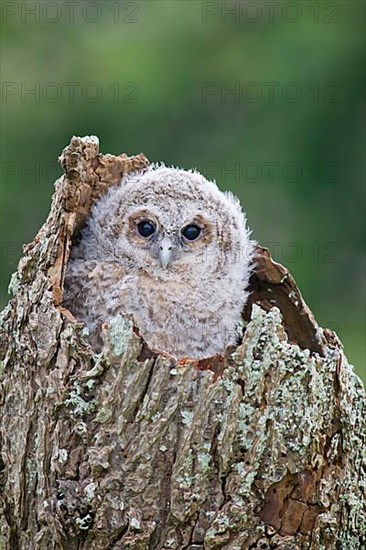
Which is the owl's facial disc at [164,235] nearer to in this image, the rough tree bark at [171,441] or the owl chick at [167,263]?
the owl chick at [167,263]

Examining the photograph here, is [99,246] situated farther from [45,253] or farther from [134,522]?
[134,522]

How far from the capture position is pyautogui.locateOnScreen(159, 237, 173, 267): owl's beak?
4098 millimetres

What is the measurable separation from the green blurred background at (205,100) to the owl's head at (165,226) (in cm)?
313

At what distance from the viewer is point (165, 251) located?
4.11 meters

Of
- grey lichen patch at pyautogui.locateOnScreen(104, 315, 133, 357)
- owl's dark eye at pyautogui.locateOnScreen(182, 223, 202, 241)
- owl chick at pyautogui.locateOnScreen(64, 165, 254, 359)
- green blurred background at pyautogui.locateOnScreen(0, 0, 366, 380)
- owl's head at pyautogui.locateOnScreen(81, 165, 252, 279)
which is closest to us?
grey lichen patch at pyautogui.locateOnScreen(104, 315, 133, 357)

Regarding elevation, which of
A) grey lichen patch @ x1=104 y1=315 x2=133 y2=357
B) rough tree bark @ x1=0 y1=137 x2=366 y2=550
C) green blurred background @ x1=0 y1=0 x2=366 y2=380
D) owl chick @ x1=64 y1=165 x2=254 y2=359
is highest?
green blurred background @ x1=0 y1=0 x2=366 y2=380

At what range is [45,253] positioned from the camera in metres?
3.50

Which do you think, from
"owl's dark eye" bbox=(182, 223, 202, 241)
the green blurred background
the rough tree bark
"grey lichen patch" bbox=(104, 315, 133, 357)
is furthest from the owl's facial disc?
the green blurred background

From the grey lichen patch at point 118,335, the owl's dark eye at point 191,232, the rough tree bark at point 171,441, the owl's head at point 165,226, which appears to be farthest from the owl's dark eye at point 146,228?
the grey lichen patch at point 118,335

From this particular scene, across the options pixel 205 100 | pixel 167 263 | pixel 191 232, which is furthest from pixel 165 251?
pixel 205 100

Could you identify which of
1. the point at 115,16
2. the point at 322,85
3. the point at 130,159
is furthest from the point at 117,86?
the point at 130,159

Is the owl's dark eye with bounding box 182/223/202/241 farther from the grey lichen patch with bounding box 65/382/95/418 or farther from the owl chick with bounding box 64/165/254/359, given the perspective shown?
the grey lichen patch with bounding box 65/382/95/418

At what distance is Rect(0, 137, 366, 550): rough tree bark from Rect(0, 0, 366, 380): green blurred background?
4029 millimetres

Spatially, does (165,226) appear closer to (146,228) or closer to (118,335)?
(146,228)
